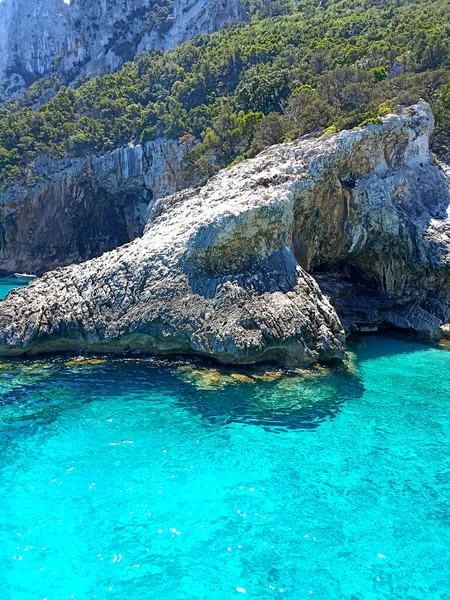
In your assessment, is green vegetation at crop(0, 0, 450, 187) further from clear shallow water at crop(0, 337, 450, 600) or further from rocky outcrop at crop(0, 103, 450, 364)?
clear shallow water at crop(0, 337, 450, 600)

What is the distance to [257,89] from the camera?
41875 millimetres

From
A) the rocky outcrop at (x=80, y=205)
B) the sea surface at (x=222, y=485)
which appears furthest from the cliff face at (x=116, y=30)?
→ the sea surface at (x=222, y=485)

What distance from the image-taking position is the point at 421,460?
1198cm

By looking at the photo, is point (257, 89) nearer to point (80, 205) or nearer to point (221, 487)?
point (80, 205)

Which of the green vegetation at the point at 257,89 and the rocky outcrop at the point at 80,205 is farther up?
the green vegetation at the point at 257,89

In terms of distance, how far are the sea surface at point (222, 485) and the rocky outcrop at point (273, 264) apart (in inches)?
75.7

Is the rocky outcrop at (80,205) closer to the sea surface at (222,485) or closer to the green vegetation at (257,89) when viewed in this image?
the green vegetation at (257,89)

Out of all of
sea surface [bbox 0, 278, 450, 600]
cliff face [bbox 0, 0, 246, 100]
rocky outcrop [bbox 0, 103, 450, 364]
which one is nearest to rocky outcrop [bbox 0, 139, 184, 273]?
rocky outcrop [bbox 0, 103, 450, 364]

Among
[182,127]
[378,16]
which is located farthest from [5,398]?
[378,16]

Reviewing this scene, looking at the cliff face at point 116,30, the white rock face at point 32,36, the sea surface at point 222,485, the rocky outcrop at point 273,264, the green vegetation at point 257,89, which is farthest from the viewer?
the white rock face at point 32,36

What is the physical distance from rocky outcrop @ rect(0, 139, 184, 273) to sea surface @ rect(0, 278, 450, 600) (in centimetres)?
3417

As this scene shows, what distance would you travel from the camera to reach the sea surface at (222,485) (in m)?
8.11

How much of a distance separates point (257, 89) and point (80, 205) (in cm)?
2444

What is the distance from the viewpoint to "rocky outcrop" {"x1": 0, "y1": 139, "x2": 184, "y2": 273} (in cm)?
4772
